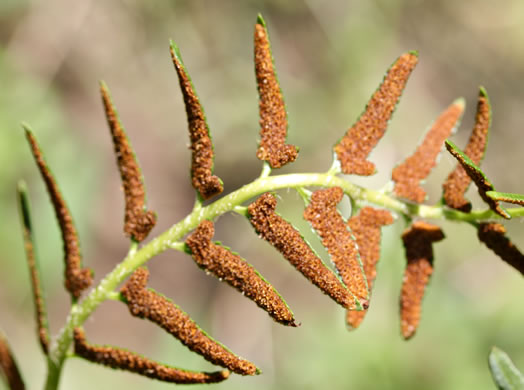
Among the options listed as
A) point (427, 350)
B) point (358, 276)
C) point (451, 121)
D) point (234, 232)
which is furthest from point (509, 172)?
point (358, 276)

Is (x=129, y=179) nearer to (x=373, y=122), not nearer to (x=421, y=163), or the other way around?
(x=373, y=122)

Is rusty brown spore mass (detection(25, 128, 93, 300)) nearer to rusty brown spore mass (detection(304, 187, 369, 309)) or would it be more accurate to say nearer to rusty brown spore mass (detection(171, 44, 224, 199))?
rusty brown spore mass (detection(171, 44, 224, 199))

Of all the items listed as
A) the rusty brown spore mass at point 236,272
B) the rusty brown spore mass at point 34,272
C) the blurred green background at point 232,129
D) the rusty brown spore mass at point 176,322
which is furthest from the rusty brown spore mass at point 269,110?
the blurred green background at point 232,129

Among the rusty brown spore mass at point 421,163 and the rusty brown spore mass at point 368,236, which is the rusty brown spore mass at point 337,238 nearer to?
the rusty brown spore mass at point 368,236

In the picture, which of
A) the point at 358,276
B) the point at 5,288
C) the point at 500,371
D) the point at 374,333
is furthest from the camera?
the point at 5,288

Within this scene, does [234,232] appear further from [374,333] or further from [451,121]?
[451,121]

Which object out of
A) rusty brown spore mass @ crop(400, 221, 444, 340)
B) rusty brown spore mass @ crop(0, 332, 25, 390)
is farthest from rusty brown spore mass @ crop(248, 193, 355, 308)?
rusty brown spore mass @ crop(0, 332, 25, 390)
